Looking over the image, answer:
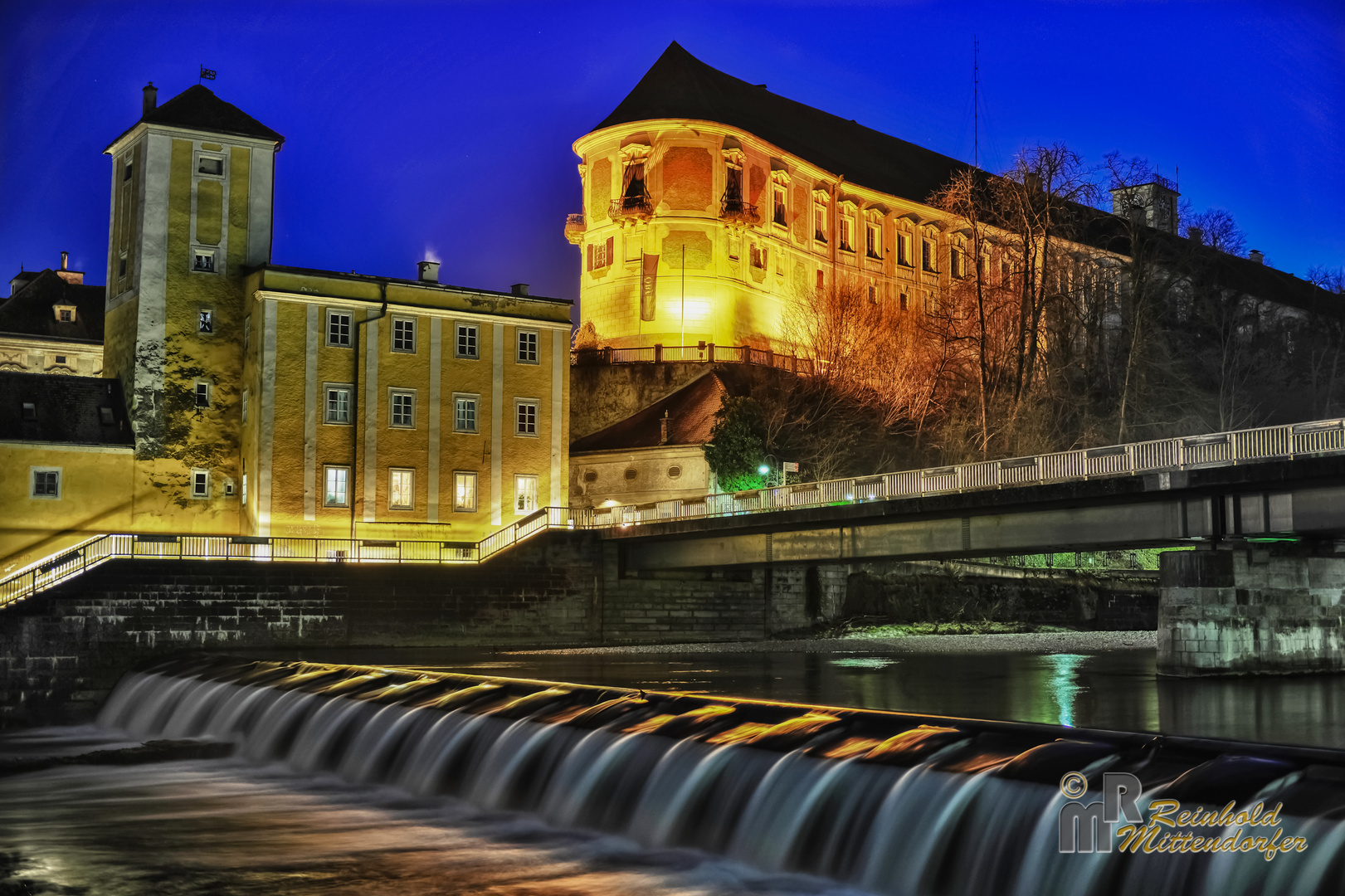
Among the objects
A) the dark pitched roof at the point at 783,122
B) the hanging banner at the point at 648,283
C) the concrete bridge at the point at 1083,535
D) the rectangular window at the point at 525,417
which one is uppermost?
the dark pitched roof at the point at 783,122

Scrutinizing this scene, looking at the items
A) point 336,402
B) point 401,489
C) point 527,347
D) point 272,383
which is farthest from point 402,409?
point 527,347

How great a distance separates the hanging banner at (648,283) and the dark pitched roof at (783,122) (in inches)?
342

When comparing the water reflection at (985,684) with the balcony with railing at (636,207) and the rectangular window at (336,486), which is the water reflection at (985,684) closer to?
the rectangular window at (336,486)

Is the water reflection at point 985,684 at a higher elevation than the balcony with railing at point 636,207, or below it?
below

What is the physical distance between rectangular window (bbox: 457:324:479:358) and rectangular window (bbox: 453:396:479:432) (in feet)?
5.86

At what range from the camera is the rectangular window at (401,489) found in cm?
5525

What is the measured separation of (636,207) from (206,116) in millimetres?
31060

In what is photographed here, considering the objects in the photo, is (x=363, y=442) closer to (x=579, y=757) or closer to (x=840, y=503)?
(x=840, y=503)

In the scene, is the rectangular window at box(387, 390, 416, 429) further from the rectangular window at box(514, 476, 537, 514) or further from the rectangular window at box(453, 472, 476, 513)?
the rectangular window at box(514, 476, 537, 514)

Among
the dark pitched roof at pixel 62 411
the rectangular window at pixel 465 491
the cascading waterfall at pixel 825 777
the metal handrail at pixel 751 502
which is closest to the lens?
the cascading waterfall at pixel 825 777

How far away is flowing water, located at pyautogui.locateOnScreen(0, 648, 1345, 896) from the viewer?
12953 millimetres

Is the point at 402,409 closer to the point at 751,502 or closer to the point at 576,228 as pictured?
the point at 751,502

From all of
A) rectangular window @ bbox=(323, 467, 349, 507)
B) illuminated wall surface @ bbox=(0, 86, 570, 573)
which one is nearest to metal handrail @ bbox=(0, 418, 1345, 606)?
rectangular window @ bbox=(323, 467, 349, 507)

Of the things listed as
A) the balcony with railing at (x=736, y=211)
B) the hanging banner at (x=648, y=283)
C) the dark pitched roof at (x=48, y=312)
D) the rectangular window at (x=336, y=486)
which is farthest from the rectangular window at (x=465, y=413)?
the dark pitched roof at (x=48, y=312)
